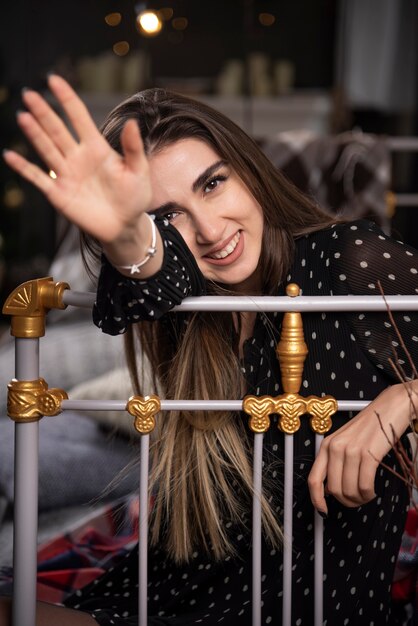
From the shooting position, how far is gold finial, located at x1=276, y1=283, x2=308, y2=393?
111cm

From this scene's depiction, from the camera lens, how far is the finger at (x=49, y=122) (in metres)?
0.87

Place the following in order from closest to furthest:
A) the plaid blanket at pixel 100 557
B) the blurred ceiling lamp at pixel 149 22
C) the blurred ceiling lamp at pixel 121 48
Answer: the plaid blanket at pixel 100 557, the blurred ceiling lamp at pixel 149 22, the blurred ceiling lamp at pixel 121 48

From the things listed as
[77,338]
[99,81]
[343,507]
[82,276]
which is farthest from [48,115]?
[99,81]

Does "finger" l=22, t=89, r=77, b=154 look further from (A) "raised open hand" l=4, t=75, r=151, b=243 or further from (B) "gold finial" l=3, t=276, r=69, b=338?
(B) "gold finial" l=3, t=276, r=69, b=338

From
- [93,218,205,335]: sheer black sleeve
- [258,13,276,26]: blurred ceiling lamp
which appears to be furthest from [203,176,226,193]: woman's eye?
[258,13,276,26]: blurred ceiling lamp

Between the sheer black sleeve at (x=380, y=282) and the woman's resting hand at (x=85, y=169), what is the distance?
15.5 inches

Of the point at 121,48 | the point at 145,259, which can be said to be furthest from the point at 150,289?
the point at 121,48

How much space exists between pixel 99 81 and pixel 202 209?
3.23 m

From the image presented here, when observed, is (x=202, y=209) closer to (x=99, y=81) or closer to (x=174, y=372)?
(x=174, y=372)

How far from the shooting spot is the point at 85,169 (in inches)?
35.7

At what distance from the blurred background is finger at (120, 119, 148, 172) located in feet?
10.6

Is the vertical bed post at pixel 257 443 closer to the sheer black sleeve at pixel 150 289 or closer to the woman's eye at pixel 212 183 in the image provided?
the sheer black sleeve at pixel 150 289

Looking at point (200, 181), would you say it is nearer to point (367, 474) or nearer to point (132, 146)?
point (132, 146)

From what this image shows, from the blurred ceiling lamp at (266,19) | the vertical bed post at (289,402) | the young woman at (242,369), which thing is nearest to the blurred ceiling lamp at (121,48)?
the blurred ceiling lamp at (266,19)
